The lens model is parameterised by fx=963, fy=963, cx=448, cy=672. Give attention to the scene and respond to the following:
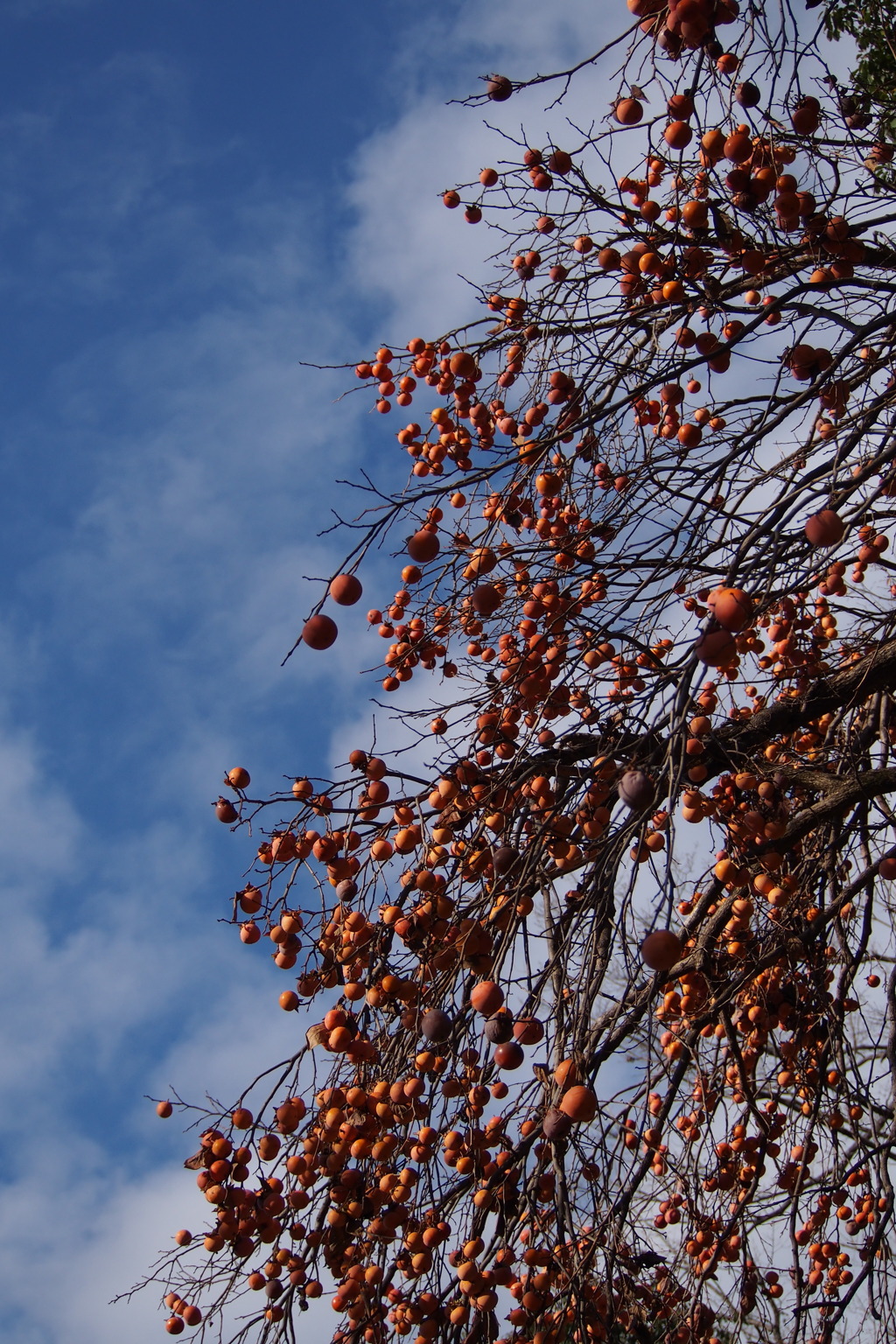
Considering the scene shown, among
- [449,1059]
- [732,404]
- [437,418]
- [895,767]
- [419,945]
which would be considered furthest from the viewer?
[437,418]

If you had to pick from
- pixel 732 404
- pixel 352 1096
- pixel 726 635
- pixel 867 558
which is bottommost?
pixel 352 1096

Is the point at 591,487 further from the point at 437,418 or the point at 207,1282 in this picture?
the point at 207,1282

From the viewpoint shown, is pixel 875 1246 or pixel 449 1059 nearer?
pixel 449 1059

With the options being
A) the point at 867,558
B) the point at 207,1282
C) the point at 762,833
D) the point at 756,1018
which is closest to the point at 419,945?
the point at 762,833

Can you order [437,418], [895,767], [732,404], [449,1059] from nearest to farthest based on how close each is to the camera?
[449,1059] → [895,767] → [732,404] → [437,418]

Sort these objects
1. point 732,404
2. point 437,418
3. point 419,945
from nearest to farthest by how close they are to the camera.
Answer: point 419,945
point 732,404
point 437,418

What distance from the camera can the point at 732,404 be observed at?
3.43 m

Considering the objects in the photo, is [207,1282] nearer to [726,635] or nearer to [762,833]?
[762,833]

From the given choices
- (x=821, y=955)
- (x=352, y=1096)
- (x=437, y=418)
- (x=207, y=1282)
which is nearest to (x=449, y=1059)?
(x=352, y=1096)

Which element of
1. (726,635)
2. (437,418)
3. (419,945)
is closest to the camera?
(726,635)

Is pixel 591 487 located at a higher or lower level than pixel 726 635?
higher

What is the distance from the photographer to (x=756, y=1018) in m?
3.55

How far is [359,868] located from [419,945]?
0.46 metres

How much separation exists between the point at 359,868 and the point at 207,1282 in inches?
52.7
